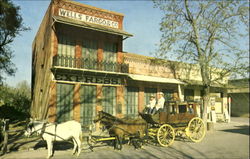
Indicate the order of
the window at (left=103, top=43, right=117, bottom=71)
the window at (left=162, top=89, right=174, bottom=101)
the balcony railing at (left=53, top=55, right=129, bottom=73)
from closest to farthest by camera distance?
Result: the balcony railing at (left=53, top=55, right=129, bottom=73) < the window at (left=103, top=43, right=117, bottom=71) < the window at (left=162, top=89, right=174, bottom=101)

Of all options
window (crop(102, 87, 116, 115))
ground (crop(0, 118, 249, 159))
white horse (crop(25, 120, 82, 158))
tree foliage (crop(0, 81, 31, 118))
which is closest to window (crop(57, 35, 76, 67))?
window (crop(102, 87, 116, 115))

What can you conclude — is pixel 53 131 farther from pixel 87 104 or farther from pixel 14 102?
pixel 14 102

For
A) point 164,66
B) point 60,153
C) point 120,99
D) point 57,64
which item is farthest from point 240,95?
point 60,153

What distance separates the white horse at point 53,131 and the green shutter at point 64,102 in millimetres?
6187

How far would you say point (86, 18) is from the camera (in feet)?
50.2

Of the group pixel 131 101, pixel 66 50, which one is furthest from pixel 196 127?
pixel 66 50

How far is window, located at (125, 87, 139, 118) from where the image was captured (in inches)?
661

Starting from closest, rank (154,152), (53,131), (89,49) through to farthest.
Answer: (53,131) → (154,152) → (89,49)

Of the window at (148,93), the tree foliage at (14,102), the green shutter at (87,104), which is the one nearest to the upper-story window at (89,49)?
the green shutter at (87,104)

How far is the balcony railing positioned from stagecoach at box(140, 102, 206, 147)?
631cm

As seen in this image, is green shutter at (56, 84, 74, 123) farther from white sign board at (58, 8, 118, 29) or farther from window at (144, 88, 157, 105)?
window at (144, 88, 157, 105)

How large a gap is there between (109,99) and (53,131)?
8.38m

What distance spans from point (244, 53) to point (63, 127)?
1303cm

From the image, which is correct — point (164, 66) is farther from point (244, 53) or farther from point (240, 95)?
point (240, 95)
